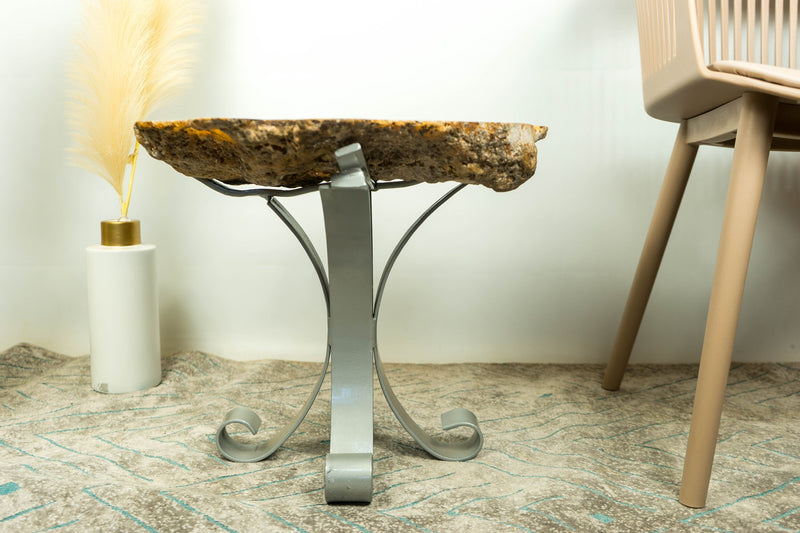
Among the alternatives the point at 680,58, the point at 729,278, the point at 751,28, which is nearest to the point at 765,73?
the point at 680,58

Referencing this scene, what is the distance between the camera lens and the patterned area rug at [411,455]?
2.62ft

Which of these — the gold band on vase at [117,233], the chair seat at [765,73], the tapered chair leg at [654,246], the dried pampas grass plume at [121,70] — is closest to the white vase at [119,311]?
the gold band on vase at [117,233]

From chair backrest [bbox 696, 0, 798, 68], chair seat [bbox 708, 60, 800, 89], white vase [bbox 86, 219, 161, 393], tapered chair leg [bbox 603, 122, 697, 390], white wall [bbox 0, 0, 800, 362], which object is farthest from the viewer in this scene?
white wall [bbox 0, 0, 800, 362]

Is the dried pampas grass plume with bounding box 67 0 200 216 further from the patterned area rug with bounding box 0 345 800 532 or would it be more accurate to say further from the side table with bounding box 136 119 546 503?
the side table with bounding box 136 119 546 503

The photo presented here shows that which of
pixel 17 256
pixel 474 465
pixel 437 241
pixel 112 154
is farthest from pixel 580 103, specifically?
pixel 17 256

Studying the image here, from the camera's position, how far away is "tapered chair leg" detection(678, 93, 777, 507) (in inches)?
32.4

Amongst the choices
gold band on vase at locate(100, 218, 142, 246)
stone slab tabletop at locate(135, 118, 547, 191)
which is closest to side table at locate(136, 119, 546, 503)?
stone slab tabletop at locate(135, 118, 547, 191)

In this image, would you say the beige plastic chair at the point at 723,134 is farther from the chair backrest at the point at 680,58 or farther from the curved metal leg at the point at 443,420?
the curved metal leg at the point at 443,420

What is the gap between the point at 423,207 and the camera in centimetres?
158

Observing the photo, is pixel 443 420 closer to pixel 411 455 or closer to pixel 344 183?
pixel 411 455

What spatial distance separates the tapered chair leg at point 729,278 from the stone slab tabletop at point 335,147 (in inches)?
10.9

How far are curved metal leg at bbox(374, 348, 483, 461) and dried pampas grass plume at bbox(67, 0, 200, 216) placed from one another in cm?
84

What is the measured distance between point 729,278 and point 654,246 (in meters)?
0.46

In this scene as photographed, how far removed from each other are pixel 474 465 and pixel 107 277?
90cm
